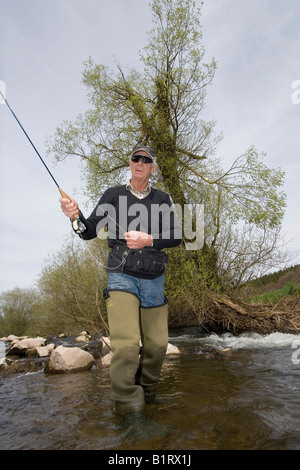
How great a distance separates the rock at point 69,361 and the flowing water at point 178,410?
0.73ft

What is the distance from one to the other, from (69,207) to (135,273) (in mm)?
956

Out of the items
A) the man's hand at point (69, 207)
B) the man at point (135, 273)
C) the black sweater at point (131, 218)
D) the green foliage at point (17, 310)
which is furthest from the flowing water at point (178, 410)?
the green foliage at point (17, 310)

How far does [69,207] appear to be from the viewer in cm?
321

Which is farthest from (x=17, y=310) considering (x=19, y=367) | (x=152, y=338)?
(x=152, y=338)

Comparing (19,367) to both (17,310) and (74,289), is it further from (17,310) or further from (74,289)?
(17,310)

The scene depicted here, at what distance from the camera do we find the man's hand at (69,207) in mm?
3186

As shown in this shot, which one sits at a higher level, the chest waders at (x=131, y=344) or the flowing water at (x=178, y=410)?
the chest waders at (x=131, y=344)

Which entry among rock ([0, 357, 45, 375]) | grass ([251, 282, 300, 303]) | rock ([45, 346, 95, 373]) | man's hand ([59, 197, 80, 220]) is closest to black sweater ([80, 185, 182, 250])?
man's hand ([59, 197, 80, 220])

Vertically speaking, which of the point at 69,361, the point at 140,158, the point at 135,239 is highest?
the point at 140,158

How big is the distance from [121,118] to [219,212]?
17.0 feet

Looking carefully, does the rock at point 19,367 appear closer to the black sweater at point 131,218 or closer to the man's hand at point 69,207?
the black sweater at point 131,218

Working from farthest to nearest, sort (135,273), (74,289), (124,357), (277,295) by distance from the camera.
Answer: (277,295), (74,289), (135,273), (124,357)

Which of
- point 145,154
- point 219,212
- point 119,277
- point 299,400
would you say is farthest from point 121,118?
point 299,400

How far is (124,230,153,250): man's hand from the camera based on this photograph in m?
3.03
